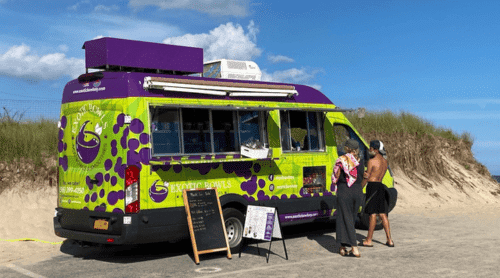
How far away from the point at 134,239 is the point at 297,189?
128 inches

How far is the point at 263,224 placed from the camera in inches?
359

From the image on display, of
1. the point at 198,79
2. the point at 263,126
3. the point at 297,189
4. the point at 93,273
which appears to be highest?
the point at 198,79

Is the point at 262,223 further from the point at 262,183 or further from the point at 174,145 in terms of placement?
the point at 174,145

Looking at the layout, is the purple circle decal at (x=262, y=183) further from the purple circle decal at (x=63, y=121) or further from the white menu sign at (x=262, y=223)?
the purple circle decal at (x=63, y=121)

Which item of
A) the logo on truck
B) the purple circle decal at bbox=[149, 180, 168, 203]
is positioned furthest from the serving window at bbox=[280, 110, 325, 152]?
the logo on truck

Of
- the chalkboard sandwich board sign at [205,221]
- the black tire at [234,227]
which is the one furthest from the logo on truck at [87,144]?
the black tire at [234,227]

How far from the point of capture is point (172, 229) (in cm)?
881

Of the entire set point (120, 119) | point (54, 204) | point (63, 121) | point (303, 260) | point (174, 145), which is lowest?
point (303, 260)

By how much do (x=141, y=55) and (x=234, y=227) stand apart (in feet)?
10.2

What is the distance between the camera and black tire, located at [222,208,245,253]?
953 cm

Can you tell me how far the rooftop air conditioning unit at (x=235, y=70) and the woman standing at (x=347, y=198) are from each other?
2.41m

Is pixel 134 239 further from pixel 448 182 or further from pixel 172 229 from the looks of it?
pixel 448 182

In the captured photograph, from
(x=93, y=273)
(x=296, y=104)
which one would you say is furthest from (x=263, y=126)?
(x=93, y=273)

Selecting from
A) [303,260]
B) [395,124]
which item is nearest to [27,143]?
[303,260]
